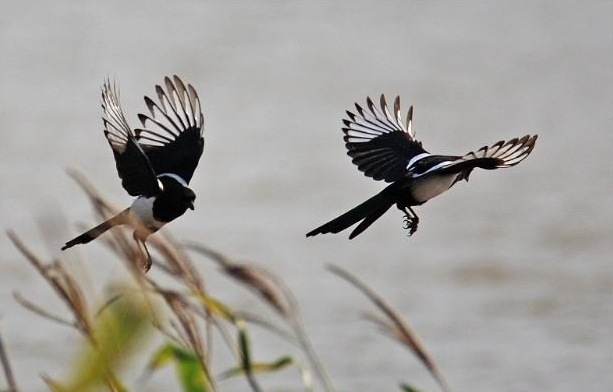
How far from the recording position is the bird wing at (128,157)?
1.91 meters

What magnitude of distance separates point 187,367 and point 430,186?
1.30 m

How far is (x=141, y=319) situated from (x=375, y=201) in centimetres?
54

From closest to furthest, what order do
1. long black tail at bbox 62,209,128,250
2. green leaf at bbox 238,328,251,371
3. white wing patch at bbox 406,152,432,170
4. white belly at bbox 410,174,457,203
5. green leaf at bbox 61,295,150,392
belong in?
white belly at bbox 410,174,457,203, long black tail at bbox 62,209,128,250, white wing patch at bbox 406,152,432,170, green leaf at bbox 61,295,150,392, green leaf at bbox 238,328,251,371

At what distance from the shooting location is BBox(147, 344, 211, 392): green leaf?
9.66 feet

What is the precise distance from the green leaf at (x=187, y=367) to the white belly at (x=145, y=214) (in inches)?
38.0

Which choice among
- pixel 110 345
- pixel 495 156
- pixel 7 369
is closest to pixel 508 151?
pixel 495 156

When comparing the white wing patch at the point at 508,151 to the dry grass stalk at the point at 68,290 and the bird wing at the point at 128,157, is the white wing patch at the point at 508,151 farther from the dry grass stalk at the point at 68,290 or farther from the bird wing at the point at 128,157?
the dry grass stalk at the point at 68,290

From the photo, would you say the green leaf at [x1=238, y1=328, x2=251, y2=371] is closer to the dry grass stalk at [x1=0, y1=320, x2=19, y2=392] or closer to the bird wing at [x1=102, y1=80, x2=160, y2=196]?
the dry grass stalk at [x1=0, y1=320, x2=19, y2=392]

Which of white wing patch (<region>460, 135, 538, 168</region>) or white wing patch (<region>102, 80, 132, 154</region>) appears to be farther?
white wing patch (<region>102, 80, 132, 154</region>)

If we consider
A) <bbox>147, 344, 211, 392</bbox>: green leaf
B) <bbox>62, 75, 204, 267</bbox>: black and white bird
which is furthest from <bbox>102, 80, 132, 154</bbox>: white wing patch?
<bbox>147, 344, 211, 392</bbox>: green leaf

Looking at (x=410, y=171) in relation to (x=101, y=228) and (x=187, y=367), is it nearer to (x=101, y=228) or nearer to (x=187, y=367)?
(x=101, y=228)

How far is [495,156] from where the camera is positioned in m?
1.84

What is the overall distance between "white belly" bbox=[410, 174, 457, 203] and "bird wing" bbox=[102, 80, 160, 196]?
13.8 inches

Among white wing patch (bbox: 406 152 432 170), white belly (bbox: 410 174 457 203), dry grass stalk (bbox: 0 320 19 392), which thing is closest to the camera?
white belly (bbox: 410 174 457 203)
